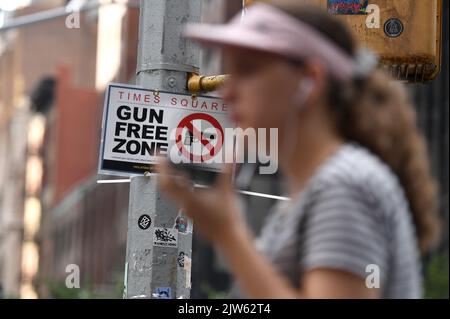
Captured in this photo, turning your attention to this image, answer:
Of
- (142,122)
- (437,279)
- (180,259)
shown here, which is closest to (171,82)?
(142,122)

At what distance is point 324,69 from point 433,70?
7.61 m

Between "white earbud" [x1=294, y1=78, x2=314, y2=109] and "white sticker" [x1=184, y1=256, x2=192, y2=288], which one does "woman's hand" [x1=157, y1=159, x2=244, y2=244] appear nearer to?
"white earbud" [x1=294, y1=78, x2=314, y2=109]

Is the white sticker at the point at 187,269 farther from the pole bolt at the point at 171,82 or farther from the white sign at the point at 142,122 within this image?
the pole bolt at the point at 171,82

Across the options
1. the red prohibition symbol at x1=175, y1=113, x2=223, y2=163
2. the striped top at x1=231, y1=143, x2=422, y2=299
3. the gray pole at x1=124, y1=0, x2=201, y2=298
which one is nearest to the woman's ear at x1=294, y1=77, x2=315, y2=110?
the striped top at x1=231, y1=143, x2=422, y2=299

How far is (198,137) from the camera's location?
9.88 m

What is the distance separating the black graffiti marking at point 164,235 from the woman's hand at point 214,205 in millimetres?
Answer: 6975

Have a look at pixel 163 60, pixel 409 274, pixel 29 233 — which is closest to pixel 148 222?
pixel 163 60

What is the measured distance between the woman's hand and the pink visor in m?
0.31

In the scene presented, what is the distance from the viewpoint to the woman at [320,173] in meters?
3.17

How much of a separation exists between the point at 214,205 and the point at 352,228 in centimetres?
31

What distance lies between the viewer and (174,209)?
403 inches

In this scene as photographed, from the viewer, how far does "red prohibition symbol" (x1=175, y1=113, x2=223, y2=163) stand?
9422 millimetres

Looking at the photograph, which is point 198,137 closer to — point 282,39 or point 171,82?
point 171,82

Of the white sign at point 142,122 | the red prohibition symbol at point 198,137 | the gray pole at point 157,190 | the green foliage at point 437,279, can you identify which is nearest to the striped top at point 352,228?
the red prohibition symbol at point 198,137
